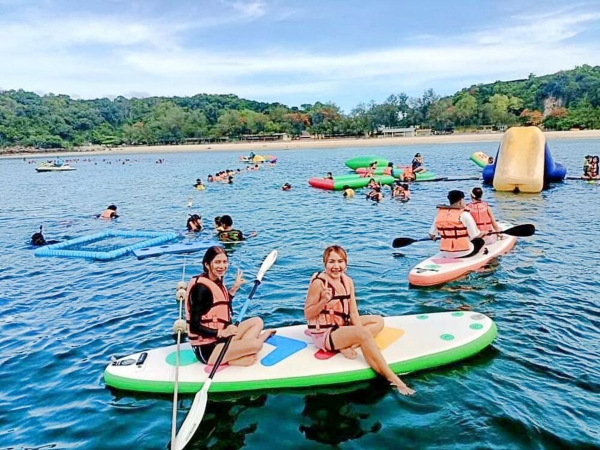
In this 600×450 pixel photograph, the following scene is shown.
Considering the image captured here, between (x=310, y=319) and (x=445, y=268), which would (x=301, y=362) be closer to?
(x=310, y=319)

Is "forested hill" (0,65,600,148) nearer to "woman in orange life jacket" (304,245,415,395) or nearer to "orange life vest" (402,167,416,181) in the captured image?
"orange life vest" (402,167,416,181)

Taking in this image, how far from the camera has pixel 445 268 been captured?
7.33 meters

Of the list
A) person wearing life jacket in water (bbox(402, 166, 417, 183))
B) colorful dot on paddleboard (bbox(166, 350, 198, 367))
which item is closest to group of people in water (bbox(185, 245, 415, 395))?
colorful dot on paddleboard (bbox(166, 350, 198, 367))

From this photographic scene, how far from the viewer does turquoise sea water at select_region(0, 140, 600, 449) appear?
3.98 m

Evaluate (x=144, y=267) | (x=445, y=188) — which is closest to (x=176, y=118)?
(x=445, y=188)

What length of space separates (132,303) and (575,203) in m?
12.5

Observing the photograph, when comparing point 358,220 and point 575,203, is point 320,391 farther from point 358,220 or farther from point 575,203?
point 575,203

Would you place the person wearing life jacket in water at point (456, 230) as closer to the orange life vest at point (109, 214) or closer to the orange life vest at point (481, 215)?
the orange life vest at point (481, 215)

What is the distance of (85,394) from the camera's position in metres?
4.75

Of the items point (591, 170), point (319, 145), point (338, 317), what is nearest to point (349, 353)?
point (338, 317)

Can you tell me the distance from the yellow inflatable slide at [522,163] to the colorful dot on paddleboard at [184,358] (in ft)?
47.8

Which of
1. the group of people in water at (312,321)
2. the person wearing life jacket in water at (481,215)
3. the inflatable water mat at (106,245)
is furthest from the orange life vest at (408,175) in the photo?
the group of people in water at (312,321)

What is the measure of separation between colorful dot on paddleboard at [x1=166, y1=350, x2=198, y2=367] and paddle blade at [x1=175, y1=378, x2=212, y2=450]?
0.72m

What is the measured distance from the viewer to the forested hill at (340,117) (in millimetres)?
77688
